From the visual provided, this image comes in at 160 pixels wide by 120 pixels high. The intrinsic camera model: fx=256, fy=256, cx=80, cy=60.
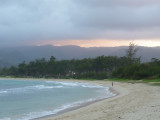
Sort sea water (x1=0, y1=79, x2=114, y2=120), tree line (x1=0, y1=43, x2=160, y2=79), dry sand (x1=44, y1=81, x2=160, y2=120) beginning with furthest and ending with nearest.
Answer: tree line (x1=0, y1=43, x2=160, y2=79) → sea water (x1=0, y1=79, x2=114, y2=120) → dry sand (x1=44, y1=81, x2=160, y2=120)

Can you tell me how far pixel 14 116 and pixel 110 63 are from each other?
2987 inches

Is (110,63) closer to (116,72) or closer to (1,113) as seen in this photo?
(116,72)

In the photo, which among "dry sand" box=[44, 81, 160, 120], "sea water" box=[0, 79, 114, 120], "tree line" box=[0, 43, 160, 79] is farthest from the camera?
"tree line" box=[0, 43, 160, 79]

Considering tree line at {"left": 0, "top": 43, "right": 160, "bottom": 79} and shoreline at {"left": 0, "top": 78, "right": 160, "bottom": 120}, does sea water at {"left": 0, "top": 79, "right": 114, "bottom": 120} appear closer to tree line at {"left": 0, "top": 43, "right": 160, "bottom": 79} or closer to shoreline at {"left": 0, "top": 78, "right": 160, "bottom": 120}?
shoreline at {"left": 0, "top": 78, "right": 160, "bottom": 120}

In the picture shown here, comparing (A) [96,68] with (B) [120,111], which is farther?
(A) [96,68]

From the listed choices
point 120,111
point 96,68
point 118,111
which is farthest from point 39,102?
point 96,68

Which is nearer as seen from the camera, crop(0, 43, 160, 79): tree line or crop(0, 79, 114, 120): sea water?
crop(0, 79, 114, 120): sea water

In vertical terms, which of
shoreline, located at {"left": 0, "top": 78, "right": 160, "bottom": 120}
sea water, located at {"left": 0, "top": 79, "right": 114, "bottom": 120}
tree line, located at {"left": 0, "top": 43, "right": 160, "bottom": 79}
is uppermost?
tree line, located at {"left": 0, "top": 43, "right": 160, "bottom": 79}

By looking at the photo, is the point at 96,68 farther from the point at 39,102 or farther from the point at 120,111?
the point at 120,111

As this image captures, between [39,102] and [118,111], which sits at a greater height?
[118,111]

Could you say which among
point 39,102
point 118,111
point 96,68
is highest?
point 96,68

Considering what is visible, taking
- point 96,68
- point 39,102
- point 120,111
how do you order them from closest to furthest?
point 120,111
point 39,102
point 96,68

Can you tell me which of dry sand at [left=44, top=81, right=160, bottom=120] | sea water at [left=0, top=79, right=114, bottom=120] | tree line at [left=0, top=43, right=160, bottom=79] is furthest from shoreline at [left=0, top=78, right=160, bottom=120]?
tree line at [left=0, top=43, right=160, bottom=79]

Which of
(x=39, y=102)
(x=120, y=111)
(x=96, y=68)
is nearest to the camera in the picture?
(x=120, y=111)
